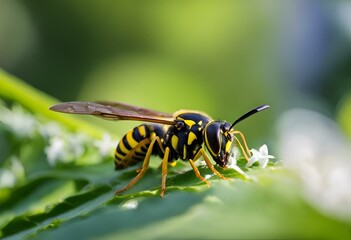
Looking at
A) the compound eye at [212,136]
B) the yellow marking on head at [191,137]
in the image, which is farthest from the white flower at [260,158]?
the yellow marking on head at [191,137]

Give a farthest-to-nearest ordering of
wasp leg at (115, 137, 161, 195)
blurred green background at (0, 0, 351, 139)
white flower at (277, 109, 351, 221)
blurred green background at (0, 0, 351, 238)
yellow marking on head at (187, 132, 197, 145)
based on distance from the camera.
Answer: blurred green background at (0, 0, 351, 139) < blurred green background at (0, 0, 351, 238) < yellow marking on head at (187, 132, 197, 145) < wasp leg at (115, 137, 161, 195) < white flower at (277, 109, 351, 221)

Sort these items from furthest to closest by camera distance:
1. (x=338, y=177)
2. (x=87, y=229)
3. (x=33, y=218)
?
1. (x=33, y=218)
2. (x=87, y=229)
3. (x=338, y=177)

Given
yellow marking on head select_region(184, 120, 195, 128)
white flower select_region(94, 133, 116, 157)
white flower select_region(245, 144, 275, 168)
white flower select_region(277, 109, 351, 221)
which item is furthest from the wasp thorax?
white flower select_region(277, 109, 351, 221)

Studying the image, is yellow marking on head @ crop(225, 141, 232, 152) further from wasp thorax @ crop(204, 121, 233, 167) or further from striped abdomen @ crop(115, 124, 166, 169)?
striped abdomen @ crop(115, 124, 166, 169)

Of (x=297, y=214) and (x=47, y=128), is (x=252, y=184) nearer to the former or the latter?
(x=297, y=214)

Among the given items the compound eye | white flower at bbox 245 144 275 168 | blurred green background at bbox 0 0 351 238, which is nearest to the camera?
white flower at bbox 245 144 275 168

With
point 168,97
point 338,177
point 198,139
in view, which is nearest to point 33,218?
point 198,139

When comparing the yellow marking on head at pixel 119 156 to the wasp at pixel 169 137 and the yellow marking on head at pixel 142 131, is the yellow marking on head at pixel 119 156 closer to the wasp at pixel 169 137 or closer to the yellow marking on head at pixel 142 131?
the wasp at pixel 169 137

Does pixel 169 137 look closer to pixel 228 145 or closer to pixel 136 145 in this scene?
pixel 136 145
